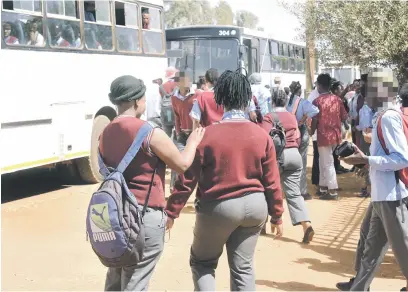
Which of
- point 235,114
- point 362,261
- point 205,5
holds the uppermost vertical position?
point 205,5

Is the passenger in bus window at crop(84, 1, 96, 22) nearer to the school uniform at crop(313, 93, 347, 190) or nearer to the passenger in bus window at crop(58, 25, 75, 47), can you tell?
the passenger in bus window at crop(58, 25, 75, 47)

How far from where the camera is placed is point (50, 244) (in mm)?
6879

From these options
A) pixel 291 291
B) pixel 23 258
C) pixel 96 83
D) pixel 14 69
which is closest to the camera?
pixel 291 291

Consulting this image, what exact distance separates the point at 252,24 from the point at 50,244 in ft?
203

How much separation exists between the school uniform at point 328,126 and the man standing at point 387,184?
4.58 m

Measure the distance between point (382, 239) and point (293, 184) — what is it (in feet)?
7.69

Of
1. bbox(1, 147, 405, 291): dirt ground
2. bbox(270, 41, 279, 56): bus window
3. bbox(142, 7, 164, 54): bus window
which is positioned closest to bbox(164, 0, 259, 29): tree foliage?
bbox(270, 41, 279, 56): bus window

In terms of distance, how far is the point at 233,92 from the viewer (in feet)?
13.2

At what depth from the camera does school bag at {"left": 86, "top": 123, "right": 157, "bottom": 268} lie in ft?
11.4

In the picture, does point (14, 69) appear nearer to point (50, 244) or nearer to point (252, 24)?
point (50, 244)

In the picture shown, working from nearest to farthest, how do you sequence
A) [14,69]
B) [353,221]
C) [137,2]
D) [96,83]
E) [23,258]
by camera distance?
[23,258] < [353,221] < [14,69] < [96,83] < [137,2]

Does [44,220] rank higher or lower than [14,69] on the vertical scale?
lower

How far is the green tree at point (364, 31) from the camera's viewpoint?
8102 millimetres

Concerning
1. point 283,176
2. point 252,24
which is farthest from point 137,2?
point 252,24
